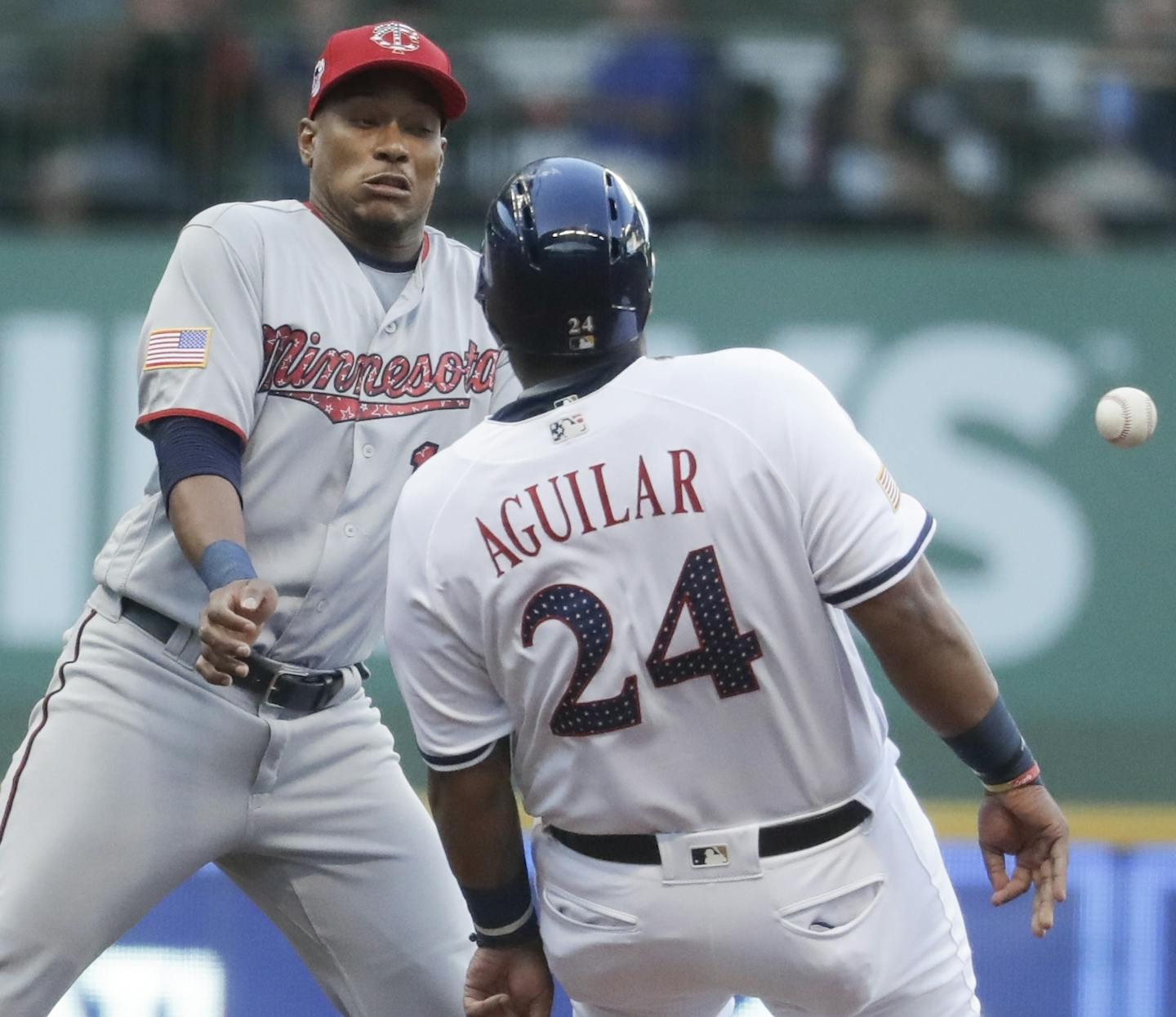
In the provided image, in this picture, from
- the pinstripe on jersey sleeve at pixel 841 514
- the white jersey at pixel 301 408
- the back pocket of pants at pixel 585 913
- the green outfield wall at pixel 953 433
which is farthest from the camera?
the green outfield wall at pixel 953 433

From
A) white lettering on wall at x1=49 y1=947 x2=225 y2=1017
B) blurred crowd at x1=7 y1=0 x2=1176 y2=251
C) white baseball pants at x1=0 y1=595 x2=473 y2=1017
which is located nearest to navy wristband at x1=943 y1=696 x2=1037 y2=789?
white baseball pants at x1=0 y1=595 x2=473 y2=1017

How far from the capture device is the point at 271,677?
316 centimetres

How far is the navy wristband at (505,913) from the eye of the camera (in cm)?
269

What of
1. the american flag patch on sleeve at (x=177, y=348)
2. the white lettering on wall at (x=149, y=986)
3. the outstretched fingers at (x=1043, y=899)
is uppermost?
the american flag patch on sleeve at (x=177, y=348)

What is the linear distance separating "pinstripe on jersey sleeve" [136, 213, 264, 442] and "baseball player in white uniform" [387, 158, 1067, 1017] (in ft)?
1.84

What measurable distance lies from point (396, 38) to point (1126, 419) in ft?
4.59

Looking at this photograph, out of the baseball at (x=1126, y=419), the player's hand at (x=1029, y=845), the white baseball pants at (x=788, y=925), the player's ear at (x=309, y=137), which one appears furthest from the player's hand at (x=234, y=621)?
the baseball at (x=1126, y=419)

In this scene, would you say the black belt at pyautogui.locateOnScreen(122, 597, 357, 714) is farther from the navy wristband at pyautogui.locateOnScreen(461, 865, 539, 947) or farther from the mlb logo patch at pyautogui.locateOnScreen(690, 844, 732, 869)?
→ the mlb logo patch at pyautogui.locateOnScreen(690, 844, 732, 869)

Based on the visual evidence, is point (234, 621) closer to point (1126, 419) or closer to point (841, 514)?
point (841, 514)

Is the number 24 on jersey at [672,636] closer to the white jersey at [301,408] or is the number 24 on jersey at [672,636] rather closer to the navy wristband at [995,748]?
the navy wristband at [995,748]

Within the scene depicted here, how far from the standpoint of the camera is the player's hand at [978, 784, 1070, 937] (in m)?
2.60

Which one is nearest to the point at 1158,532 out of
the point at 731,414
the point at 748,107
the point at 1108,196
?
the point at 1108,196

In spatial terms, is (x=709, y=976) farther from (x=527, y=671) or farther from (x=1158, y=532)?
(x=1158, y=532)

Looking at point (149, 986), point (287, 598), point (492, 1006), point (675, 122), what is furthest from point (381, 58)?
point (675, 122)
